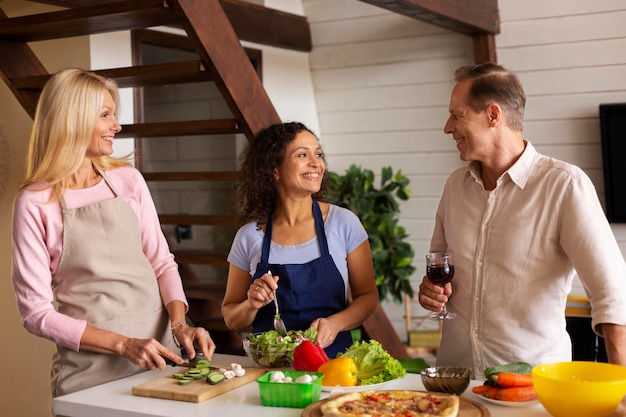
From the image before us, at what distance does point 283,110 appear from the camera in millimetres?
5648

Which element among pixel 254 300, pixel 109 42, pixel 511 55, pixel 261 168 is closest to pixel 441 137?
pixel 511 55

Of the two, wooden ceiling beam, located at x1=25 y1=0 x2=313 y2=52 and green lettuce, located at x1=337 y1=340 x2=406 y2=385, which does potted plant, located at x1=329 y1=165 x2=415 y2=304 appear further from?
green lettuce, located at x1=337 y1=340 x2=406 y2=385

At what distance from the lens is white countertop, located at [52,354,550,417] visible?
202 centimetres

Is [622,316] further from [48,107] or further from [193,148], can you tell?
[193,148]

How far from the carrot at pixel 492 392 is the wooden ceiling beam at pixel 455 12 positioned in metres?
2.51

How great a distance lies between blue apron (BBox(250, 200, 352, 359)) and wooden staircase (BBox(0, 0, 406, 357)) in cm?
71

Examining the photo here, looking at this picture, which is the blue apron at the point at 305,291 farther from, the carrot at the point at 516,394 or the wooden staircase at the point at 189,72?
the carrot at the point at 516,394

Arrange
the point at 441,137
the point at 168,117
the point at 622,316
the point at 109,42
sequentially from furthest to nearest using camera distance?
the point at 441,137
the point at 168,117
the point at 109,42
the point at 622,316

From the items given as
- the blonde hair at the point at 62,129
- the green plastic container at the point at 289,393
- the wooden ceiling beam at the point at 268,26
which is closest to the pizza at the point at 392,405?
the green plastic container at the point at 289,393

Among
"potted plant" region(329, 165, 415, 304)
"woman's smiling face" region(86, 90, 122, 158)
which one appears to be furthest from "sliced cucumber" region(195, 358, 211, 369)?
"potted plant" region(329, 165, 415, 304)

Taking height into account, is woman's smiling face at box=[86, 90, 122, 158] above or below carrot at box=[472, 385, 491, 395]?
above

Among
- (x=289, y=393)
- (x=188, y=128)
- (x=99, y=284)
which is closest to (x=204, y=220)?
(x=188, y=128)

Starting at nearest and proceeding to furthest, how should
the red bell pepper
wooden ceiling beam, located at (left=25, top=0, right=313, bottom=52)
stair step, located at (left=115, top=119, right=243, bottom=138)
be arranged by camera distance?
the red bell pepper
stair step, located at (left=115, top=119, right=243, bottom=138)
wooden ceiling beam, located at (left=25, top=0, right=313, bottom=52)

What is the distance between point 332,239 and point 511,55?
2.61 meters
